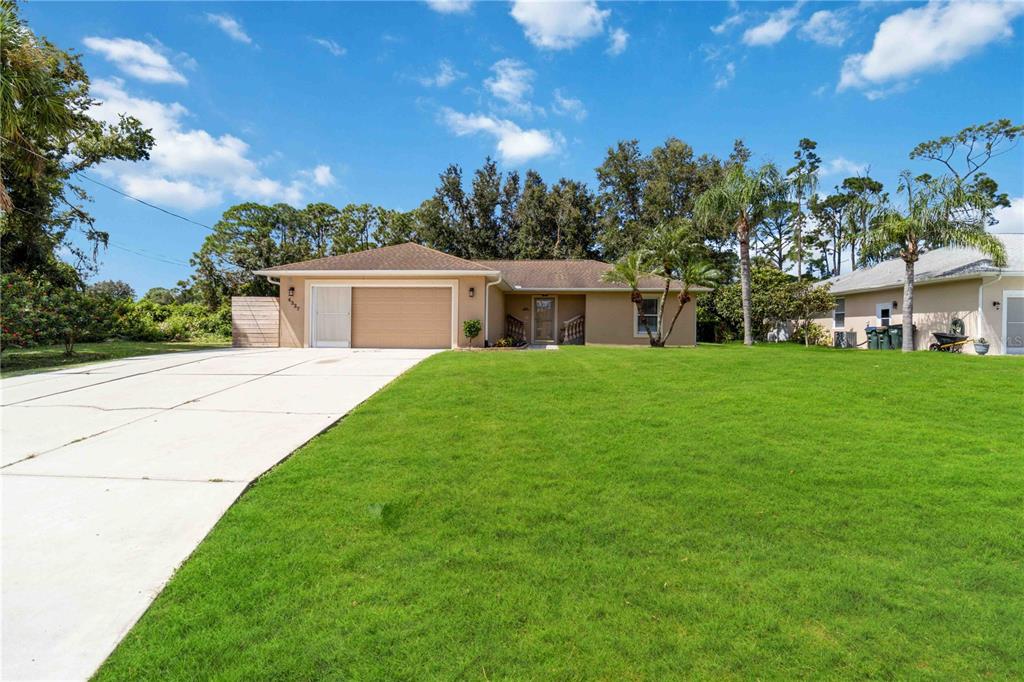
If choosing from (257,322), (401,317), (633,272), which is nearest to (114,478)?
(401,317)

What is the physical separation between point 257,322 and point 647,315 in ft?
48.4

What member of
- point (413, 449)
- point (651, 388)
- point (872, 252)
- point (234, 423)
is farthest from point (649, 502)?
point (872, 252)

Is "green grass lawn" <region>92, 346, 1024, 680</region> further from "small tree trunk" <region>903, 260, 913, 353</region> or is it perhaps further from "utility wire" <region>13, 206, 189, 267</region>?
"utility wire" <region>13, 206, 189, 267</region>

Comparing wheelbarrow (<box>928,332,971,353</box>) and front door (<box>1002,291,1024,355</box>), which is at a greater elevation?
front door (<box>1002,291,1024,355</box>)

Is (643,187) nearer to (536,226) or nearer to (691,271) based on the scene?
(536,226)

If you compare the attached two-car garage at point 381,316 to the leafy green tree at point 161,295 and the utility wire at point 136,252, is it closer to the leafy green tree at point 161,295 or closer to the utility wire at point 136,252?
the utility wire at point 136,252

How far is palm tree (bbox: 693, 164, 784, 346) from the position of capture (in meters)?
18.6

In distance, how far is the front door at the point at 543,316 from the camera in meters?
19.3

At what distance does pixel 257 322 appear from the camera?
51.5 ft

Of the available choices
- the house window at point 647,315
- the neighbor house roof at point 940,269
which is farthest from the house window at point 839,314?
the house window at point 647,315

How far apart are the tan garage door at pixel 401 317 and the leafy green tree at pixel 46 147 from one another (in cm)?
819

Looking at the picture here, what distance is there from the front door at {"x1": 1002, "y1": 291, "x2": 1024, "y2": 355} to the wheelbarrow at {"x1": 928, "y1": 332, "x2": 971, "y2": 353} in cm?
107

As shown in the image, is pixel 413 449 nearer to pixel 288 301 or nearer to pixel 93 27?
pixel 288 301

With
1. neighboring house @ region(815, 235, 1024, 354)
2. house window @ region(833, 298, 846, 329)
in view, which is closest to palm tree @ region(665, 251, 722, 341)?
neighboring house @ region(815, 235, 1024, 354)
